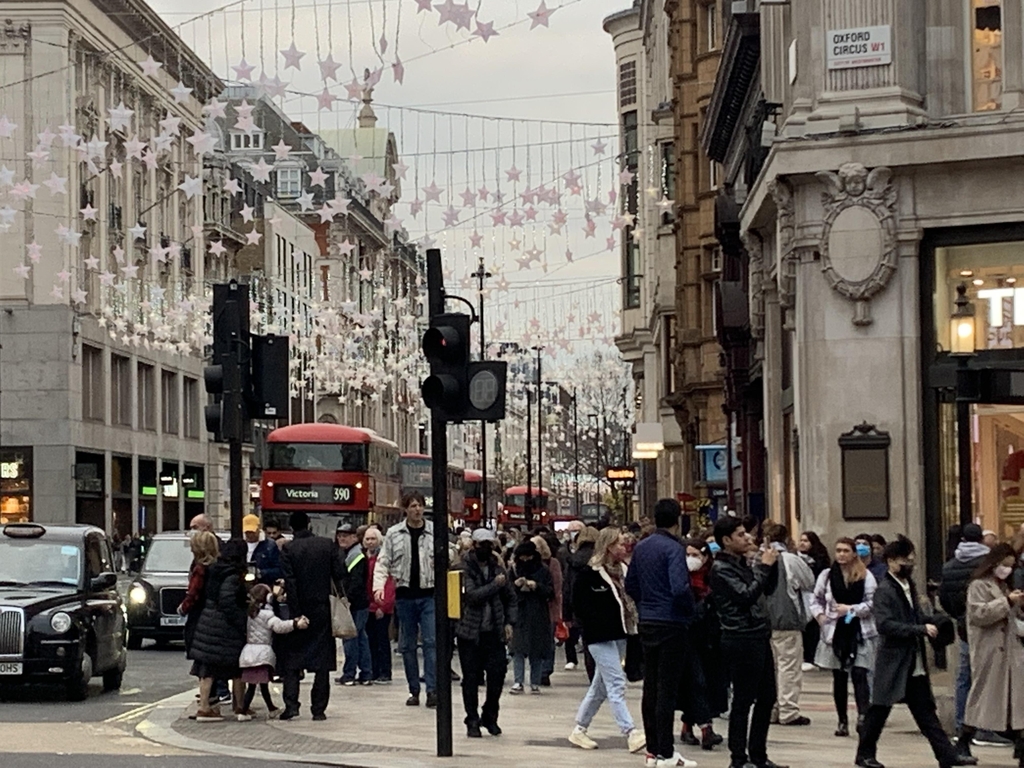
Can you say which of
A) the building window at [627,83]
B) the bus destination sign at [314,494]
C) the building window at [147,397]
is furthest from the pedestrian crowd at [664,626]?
the building window at [627,83]

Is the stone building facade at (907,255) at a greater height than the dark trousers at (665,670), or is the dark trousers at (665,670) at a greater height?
the stone building facade at (907,255)

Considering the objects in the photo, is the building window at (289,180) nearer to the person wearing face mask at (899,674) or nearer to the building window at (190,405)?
the building window at (190,405)

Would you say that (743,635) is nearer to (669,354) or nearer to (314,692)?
(314,692)

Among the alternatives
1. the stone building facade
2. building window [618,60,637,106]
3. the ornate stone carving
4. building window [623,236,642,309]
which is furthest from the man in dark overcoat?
building window [623,236,642,309]

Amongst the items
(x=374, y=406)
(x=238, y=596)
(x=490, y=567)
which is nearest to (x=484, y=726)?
(x=490, y=567)

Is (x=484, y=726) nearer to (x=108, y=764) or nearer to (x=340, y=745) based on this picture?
(x=340, y=745)

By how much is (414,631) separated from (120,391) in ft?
173

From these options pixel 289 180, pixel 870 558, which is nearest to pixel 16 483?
pixel 870 558

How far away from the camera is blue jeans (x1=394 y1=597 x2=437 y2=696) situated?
20922mm

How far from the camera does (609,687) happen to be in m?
16.5

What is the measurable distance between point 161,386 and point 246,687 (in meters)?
59.0

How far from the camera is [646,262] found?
251ft

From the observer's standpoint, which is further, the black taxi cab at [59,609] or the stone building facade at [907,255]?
the stone building facade at [907,255]

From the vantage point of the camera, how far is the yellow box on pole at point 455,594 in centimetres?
1603
